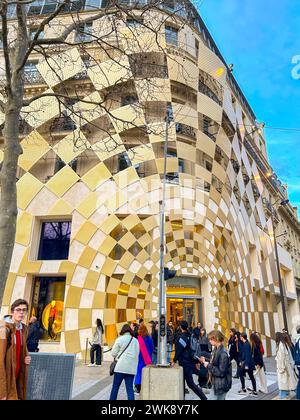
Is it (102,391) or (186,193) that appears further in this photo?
(186,193)

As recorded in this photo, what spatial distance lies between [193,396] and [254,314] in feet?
25.8

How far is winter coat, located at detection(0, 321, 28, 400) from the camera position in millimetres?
3119

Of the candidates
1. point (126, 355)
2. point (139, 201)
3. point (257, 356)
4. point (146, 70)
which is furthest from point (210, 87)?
point (126, 355)

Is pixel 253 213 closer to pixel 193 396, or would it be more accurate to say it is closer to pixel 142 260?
pixel 142 260

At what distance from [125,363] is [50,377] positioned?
1308 millimetres

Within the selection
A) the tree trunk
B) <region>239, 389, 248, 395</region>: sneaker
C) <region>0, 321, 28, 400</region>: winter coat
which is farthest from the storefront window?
<region>0, 321, 28, 400</region>: winter coat

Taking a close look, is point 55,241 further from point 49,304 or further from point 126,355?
point 126,355

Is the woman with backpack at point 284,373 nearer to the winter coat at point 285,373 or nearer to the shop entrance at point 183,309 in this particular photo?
the winter coat at point 285,373

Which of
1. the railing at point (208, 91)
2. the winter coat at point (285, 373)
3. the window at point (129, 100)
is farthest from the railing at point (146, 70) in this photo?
the winter coat at point (285, 373)

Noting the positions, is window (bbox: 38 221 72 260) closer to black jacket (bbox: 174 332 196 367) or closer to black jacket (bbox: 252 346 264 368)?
black jacket (bbox: 174 332 196 367)

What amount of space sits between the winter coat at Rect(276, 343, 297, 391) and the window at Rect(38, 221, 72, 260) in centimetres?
1121

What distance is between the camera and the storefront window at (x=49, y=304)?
14078 mm
